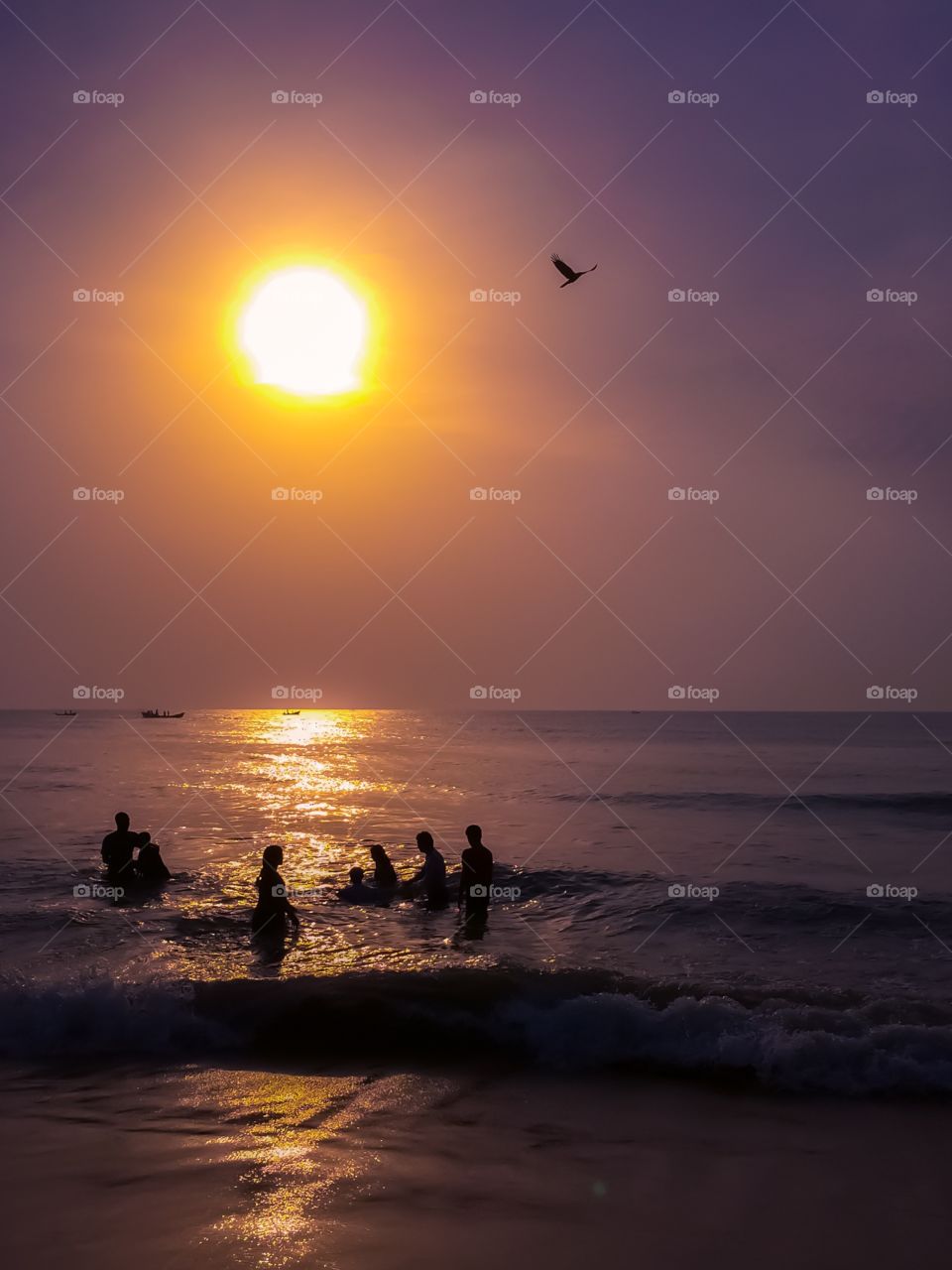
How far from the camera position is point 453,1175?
21.8 ft

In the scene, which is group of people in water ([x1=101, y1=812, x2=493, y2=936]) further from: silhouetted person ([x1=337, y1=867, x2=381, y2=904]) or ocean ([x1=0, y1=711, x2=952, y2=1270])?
ocean ([x1=0, y1=711, x2=952, y2=1270])

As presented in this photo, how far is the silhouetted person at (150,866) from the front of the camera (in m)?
18.2

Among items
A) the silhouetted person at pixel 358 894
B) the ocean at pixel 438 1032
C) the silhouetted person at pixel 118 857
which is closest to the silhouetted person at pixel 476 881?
the ocean at pixel 438 1032

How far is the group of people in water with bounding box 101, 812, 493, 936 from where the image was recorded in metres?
14.2

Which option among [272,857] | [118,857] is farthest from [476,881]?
[118,857]

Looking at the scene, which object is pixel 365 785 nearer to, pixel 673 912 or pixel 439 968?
pixel 673 912

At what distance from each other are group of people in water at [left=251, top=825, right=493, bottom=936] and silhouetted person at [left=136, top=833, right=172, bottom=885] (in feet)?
10.1

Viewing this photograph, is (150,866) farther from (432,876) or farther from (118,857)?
(432,876)

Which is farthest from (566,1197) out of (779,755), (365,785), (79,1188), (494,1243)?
(779,755)

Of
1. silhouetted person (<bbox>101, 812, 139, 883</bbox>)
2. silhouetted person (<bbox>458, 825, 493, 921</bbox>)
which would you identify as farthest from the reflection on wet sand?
silhouetted person (<bbox>101, 812, 139, 883</bbox>)

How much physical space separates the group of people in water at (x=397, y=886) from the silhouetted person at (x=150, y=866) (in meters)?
3.07

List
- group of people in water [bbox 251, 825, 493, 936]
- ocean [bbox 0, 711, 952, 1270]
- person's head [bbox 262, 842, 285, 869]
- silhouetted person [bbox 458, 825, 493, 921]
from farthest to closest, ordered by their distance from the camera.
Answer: silhouetted person [bbox 458, 825, 493, 921] < group of people in water [bbox 251, 825, 493, 936] < person's head [bbox 262, 842, 285, 869] < ocean [bbox 0, 711, 952, 1270]

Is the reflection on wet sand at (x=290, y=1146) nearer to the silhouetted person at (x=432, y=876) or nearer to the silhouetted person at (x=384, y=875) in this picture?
the silhouetted person at (x=432, y=876)

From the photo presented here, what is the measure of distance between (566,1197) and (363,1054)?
12.1 ft
